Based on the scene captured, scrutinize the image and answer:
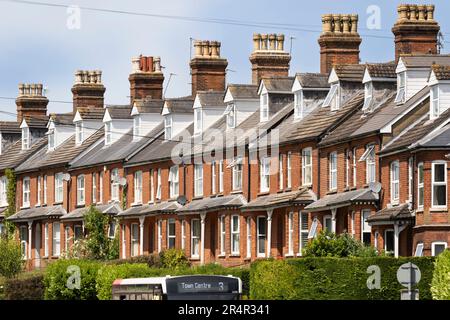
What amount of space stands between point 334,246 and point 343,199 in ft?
13.3

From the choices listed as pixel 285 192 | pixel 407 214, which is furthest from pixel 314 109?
pixel 407 214

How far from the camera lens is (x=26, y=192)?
327 feet

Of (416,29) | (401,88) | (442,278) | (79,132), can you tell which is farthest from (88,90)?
(442,278)

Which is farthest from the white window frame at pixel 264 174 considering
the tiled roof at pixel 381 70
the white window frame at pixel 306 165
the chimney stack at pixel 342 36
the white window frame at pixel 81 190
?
the white window frame at pixel 81 190

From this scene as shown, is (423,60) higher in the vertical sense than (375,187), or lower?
higher

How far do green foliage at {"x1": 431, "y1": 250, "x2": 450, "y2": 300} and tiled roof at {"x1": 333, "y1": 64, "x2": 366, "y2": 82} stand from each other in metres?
23.9

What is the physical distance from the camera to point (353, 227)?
205 feet

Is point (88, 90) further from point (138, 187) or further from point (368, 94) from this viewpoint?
point (368, 94)

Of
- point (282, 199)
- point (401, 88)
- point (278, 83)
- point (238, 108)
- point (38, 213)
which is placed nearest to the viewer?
point (401, 88)

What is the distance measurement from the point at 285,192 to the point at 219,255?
22.2 feet

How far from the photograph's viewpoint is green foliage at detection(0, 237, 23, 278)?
84688mm

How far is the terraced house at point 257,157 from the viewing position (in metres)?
59.9
